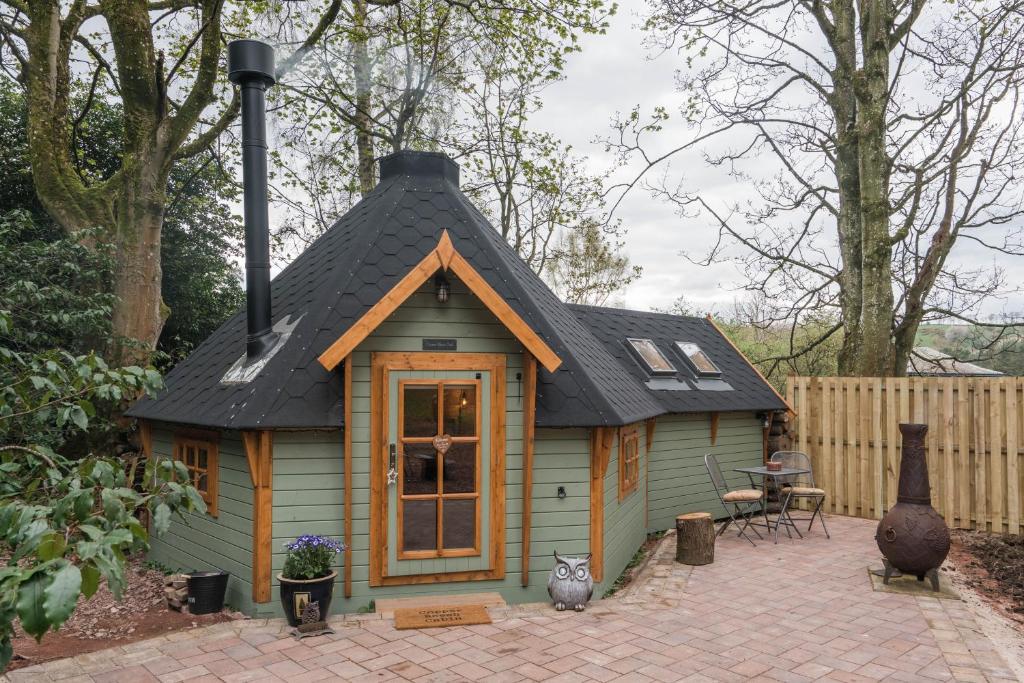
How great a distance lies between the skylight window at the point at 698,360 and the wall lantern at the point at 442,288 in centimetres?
612

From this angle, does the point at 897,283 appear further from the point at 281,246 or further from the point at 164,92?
the point at 281,246

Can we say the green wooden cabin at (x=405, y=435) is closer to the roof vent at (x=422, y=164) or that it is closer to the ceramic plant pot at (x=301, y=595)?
the ceramic plant pot at (x=301, y=595)

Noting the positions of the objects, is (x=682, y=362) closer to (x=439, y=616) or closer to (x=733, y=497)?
(x=733, y=497)

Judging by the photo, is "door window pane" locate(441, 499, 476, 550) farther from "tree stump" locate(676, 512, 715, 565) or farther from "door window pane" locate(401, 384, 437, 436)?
"tree stump" locate(676, 512, 715, 565)

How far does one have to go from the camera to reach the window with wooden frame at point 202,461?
6.79 metres

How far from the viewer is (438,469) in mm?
6469

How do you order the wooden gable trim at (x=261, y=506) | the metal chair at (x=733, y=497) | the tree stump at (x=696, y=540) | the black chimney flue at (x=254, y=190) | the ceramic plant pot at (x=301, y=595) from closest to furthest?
the ceramic plant pot at (x=301, y=595) < the wooden gable trim at (x=261, y=506) < the black chimney flue at (x=254, y=190) < the tree stump at (x=696, y=540) < the metal chair at (x=733, y=497)

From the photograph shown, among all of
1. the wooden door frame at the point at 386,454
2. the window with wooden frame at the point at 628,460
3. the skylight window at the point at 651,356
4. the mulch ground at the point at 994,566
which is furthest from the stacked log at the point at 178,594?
the mulch ground at the point at 994,566

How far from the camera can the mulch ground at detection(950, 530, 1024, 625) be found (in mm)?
6777

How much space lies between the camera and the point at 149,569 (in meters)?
7.82

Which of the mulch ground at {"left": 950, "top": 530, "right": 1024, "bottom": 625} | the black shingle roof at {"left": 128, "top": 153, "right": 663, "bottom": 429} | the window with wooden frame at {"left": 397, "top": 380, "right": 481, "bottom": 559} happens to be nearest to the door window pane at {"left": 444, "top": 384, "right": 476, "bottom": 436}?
the window with wooden frame at {"left": 397, "top": 380, "right": 481, "bottom": 559}

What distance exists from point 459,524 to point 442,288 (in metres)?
2.26

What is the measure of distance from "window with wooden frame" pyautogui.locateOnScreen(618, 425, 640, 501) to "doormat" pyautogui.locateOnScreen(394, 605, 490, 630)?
7.75ft

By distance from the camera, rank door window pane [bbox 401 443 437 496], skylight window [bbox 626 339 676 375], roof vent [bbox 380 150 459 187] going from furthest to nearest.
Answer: skylight window [bbox 626 339 676 375] < roof vent [bbox 380 150 459 187] < door window pane [bbox 401 443 437 496]
